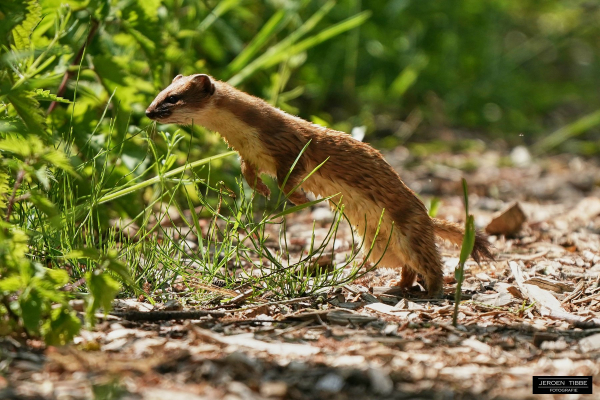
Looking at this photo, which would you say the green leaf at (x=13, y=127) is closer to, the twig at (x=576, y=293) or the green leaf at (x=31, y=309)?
the green leaf at (x=31, y=309)

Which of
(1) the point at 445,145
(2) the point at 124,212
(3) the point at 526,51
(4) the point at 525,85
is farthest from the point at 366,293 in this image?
(3) the point at 526,51

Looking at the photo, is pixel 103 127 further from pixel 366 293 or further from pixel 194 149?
pixel 366 293

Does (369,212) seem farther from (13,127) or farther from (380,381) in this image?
(13,127)

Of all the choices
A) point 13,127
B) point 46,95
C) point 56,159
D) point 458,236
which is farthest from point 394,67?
point 56,159

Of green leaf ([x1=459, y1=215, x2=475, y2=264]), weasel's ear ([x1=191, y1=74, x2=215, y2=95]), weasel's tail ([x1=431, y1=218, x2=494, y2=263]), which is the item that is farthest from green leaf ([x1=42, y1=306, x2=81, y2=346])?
weasel's tail ([x1=431, y1=218, x2=494, y2=263])

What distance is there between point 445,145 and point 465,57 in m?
1.38

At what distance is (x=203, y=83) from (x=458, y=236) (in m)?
1.63

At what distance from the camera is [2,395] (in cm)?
219

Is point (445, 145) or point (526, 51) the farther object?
point (526, 51)

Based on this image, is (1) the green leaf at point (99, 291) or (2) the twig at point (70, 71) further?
(2) the twig at point (70, 71)

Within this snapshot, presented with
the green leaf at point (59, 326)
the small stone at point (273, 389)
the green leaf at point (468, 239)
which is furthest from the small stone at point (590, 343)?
the green leaf at point (59, 326)

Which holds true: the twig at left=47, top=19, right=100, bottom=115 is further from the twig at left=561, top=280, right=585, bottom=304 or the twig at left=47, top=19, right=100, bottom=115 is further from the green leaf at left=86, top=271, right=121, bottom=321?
the twig at left=561, top=280, right=585, bottom=304

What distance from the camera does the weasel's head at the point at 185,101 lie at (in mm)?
3893

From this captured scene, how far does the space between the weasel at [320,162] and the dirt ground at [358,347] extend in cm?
23
